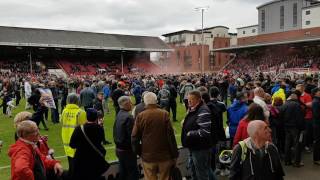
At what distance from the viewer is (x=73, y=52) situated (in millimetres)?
51844

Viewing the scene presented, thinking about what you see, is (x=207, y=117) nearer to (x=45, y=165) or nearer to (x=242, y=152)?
(x=242, y=152)

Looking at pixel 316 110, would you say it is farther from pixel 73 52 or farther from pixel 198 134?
pixel 73 52

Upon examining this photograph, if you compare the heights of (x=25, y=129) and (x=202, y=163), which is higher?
(x=25, y=129)

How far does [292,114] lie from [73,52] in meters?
46.8

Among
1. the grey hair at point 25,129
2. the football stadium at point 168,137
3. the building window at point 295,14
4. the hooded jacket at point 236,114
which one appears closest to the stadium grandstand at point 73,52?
the building window at point 295,14

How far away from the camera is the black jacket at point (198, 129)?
18.3 feet

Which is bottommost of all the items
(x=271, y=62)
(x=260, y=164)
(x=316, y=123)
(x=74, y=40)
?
(x=316, y=123)

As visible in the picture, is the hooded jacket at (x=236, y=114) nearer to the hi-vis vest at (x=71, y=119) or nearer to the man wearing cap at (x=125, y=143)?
the man wearing cap at (x=125, y=143)

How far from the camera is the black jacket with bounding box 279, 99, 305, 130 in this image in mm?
7789

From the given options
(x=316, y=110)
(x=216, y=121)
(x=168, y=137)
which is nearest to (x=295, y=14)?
(x=316, y=110)

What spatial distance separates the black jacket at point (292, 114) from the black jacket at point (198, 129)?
2810mm

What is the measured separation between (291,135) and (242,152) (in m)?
4.48

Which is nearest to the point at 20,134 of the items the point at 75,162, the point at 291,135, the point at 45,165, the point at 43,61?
the point at 45,165

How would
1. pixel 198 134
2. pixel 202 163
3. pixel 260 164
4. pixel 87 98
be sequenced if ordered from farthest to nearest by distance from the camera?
1. pixel 87 98
2. pixel 202 163
3. pixel 198 134
4. pixel 260 164
